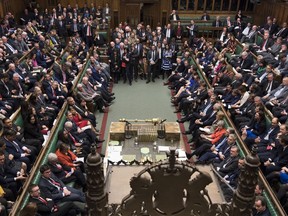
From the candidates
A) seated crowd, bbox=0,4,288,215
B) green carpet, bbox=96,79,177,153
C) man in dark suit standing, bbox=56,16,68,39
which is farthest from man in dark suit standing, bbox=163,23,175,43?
man in dark suit standing, bbox=56,16,68,39

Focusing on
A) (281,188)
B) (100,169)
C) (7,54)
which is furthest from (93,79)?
(100,169)

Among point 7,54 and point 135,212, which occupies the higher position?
point 135,212

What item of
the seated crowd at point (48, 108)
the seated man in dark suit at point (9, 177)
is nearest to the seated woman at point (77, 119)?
the seated crowd at point (48, 108)

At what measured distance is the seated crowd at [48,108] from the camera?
507 cm

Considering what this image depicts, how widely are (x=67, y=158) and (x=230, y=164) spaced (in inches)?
122

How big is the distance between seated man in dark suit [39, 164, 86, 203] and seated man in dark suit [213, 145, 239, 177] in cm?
A: 259

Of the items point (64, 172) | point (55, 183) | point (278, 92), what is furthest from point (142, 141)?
point (278, 92)

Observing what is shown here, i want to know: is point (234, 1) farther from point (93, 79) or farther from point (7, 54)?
point (7, 54)

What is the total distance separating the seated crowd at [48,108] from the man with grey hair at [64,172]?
17mm

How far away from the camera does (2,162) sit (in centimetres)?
502

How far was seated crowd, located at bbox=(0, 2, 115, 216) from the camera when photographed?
5.07 metres

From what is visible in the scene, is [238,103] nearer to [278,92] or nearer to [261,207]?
[278,92]

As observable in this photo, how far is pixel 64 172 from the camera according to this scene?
18.5ft

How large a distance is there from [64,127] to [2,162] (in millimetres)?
1902
